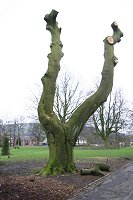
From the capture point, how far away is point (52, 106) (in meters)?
16.3

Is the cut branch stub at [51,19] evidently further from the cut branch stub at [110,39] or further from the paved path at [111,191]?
the paved path at [111,191]

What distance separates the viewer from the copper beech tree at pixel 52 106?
1550 cm

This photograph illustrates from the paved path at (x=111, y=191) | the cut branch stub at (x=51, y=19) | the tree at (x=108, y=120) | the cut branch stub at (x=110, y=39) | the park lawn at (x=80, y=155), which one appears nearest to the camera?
the paved path at (x=111, y=191)

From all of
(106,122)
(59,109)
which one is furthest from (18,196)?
(106,122)

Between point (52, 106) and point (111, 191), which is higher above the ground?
point (52, 106)

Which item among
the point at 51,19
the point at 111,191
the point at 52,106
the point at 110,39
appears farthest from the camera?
the point at 110,39

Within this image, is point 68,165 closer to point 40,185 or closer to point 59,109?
point 40,185

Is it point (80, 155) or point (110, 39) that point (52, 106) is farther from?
point (80, 155)

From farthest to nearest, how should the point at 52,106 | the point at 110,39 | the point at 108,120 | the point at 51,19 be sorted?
the point at 108,120
the point at 110,39
the point at 51,19
the point at 52,106

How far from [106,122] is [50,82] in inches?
1871

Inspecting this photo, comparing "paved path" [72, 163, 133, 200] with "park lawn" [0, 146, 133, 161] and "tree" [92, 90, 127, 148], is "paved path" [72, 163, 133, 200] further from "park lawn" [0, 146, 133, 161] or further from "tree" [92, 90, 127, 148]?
"tree" [92, 90, 127, 148]

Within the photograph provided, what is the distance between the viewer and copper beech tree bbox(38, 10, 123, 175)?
15.5 metres

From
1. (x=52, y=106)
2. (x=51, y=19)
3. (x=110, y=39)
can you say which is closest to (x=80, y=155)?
(x=110, y=39)

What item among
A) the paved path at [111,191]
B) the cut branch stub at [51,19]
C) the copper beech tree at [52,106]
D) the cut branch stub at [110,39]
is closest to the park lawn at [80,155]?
the copper beech tree at [52,106]
